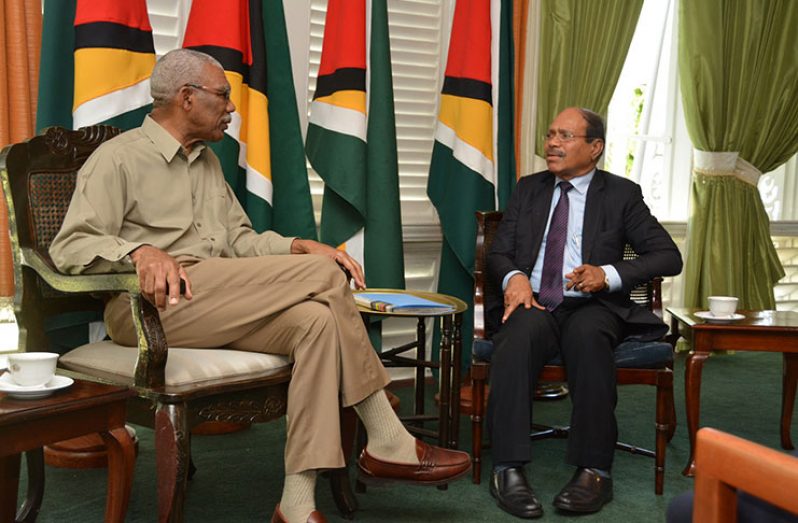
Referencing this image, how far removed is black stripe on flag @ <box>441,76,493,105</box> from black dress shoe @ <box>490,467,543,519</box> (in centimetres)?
161

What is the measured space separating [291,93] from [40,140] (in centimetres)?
107

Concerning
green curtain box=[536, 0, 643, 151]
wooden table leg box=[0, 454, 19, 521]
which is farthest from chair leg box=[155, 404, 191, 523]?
green curtain box=[536, 0, 643, 151]

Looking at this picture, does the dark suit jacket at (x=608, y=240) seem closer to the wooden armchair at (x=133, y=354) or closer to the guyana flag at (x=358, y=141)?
the guyana flag at (x=358, y=141)

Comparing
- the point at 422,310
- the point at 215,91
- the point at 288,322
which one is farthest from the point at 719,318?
the point at 215,91

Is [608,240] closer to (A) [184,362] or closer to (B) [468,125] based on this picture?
(B) [468,125]

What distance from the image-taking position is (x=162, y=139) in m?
2.52

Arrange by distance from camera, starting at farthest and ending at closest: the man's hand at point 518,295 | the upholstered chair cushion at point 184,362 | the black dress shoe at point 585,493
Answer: the man's hand at point 518,295, the black dress shoe at point 585,493, the upholstered chair cushion at point 184,362

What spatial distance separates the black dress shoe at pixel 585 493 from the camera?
2.58 metres

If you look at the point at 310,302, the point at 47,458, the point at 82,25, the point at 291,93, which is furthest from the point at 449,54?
the point at 47,458

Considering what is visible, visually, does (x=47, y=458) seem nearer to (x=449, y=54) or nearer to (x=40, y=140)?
(x=40, y=140)

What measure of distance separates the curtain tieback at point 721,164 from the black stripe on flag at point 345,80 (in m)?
2.26

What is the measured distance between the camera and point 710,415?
3.73 metres

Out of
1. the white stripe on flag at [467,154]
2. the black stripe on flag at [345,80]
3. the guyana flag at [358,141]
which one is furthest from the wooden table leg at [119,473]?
the white stripe on flag at [467,154]

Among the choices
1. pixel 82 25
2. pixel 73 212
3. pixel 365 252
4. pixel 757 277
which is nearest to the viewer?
pixel 73 212
